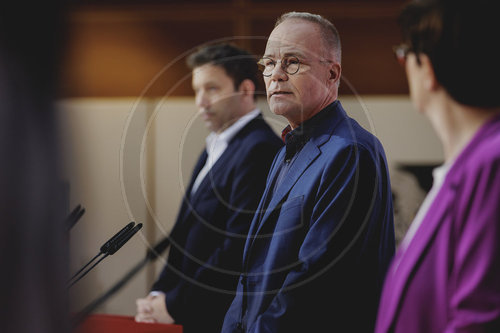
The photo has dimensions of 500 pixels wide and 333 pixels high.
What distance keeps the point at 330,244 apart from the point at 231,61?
60cm

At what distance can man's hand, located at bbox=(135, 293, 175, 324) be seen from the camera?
1.45 m

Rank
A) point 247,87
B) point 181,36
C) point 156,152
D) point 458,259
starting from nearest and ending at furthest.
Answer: point 458,259 < point 247,87 < point 156,152 < point 181,36

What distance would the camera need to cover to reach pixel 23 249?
0.58 m

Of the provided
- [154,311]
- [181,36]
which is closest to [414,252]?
[154,311]

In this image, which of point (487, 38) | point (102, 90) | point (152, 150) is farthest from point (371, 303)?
point (102, 90)

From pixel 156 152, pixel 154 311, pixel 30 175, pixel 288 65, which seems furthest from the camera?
pixel 156 152

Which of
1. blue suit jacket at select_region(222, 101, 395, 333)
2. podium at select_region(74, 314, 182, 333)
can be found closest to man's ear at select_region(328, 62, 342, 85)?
blue suit jacket at select_region(222, 101, 395, 333)

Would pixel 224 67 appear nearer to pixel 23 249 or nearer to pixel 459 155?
pixel 459 155

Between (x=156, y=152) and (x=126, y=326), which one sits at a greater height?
(x=156, y=152)

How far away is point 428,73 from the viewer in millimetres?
753

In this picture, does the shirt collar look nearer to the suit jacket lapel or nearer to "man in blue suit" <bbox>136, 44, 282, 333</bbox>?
the suit jacket lapel

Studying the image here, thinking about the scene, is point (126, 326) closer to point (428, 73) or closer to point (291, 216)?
point (291, 216)

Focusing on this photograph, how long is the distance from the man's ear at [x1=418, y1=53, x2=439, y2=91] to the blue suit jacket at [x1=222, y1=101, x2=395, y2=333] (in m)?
0.27

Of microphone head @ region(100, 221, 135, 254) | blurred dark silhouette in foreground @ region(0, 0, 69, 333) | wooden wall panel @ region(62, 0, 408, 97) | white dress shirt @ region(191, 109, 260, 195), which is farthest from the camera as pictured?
wooden wall panel @ region(62, 0, 408, 97)
